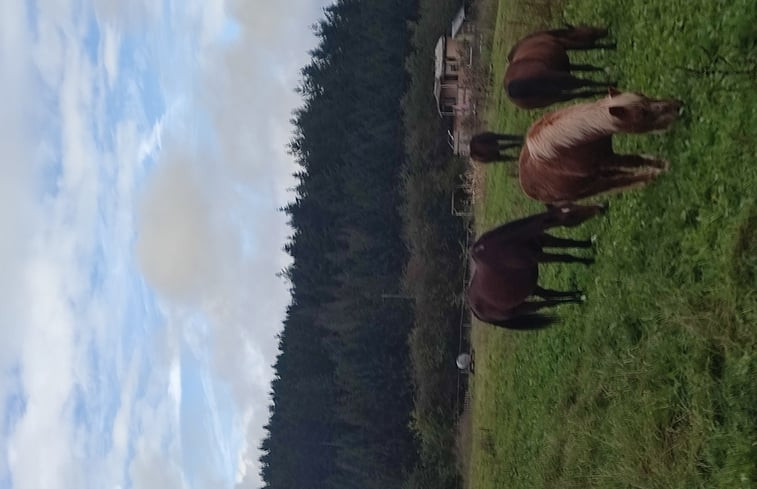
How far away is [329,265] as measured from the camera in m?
50.6

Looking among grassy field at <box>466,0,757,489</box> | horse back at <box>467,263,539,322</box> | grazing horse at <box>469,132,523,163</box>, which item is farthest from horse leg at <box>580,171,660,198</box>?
grazing horse at <box>469,132,523,163</box>

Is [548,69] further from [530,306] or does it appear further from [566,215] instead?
[530,306]

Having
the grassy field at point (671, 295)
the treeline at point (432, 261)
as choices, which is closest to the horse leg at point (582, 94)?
the grassy field at point (671, 295)

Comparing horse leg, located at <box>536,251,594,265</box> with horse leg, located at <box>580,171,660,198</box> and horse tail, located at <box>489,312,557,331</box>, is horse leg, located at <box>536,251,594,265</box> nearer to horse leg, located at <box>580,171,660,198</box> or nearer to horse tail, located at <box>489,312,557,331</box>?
horse tail, located at <box>489,312,557,331</box>

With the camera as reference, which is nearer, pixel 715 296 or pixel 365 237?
pixel 715 296

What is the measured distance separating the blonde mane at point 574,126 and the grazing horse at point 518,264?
3.36 ft

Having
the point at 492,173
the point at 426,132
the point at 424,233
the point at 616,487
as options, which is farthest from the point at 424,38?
the point at 616,487

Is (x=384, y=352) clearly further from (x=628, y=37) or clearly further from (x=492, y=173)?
(x=628, y=37)

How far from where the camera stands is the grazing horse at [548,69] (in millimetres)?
8609

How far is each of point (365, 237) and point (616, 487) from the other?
34.2 metres

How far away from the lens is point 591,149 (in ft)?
25.1

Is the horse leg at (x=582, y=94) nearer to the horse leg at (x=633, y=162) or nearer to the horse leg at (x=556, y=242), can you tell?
the horse leg at (x=633, y=162)

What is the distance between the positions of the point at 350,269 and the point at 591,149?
3802 cm

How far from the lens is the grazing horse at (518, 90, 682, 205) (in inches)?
289
